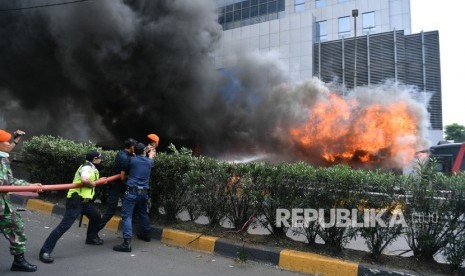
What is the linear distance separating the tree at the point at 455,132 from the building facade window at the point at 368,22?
1969 cm

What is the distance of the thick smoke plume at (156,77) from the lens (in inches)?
481

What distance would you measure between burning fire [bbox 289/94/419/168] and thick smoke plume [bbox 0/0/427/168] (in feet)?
2.05

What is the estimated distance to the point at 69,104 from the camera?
16141mm

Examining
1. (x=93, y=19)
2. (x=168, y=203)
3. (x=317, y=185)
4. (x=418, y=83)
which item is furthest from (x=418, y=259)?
(x=418, y=83)

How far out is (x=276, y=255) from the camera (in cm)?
416

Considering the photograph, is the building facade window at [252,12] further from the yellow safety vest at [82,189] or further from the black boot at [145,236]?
the yellow safety vest at [82,189]

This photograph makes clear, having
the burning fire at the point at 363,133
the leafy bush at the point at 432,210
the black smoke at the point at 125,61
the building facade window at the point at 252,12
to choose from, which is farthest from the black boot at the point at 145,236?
the building facade window at the point at 252,12

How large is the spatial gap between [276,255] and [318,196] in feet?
2.74

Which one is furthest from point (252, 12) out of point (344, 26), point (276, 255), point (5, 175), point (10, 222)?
point (10, 222)

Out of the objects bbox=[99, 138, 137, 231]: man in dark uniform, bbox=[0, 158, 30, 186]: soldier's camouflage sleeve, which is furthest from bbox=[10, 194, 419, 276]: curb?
bbox=[0, 158, 30, 186]: soldier's camouflage sleeve

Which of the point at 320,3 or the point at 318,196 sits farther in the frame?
the point at 320,3

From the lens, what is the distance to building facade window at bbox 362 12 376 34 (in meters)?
21.4

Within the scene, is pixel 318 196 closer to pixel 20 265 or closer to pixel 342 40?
pixel 20 265

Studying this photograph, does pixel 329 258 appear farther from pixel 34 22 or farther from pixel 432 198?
pixel 34 22
